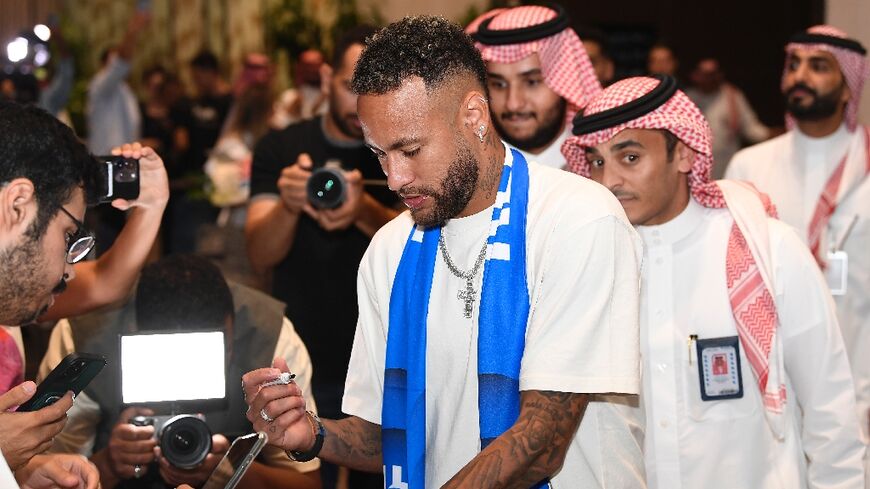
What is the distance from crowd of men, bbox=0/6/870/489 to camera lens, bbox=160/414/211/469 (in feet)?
0.11

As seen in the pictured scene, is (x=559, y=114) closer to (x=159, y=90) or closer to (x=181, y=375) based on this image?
(x=181, y=375)

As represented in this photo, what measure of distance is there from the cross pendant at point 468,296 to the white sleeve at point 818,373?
1.11m

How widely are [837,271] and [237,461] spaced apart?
3227 millimetres

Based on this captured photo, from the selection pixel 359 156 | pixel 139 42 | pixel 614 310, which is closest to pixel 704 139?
pixel 614 310

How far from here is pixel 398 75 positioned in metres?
2.53

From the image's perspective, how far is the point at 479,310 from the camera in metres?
2.54

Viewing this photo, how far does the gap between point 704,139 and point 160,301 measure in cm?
162

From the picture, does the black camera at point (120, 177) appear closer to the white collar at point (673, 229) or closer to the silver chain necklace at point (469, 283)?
the silver chain necklace at point (469, 283)

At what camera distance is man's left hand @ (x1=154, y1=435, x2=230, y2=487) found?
306cm

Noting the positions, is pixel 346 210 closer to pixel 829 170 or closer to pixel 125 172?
pixel 125 172

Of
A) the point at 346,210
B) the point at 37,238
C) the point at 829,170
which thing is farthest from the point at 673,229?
the point at 829,170

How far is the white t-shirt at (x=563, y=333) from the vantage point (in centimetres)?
244

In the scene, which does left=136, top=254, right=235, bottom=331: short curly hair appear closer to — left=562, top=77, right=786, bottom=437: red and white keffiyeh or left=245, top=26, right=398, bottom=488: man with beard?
left=245, top=26, right=398, bottom=488: man with beard

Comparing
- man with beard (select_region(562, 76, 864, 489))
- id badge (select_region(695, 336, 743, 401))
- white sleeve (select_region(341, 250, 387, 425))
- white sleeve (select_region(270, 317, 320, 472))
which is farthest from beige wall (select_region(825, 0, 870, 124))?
white sleeve (select_region(341, 250, 387, 425))
